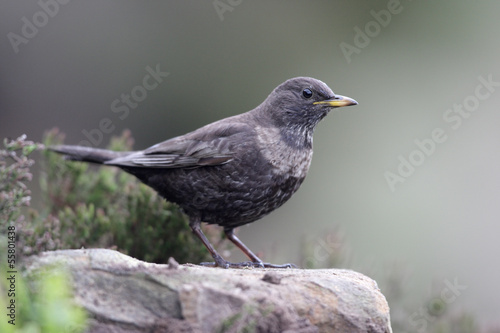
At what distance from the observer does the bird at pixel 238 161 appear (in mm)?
4629

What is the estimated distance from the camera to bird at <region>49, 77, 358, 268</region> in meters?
4.63

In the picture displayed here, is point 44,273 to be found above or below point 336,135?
below

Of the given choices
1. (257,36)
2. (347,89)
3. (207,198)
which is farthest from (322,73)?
(207,198)

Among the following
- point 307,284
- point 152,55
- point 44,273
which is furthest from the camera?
point 152,55

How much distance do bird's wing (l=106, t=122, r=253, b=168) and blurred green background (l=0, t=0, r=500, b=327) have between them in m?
4.90

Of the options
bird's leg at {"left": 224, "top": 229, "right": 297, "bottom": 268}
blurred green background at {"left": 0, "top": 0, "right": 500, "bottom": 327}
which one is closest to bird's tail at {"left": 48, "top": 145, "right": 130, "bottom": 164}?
bird's leg at {"left": 224, "top": 229, "right": 297, "bottom": 268}

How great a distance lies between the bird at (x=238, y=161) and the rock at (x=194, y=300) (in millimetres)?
1412

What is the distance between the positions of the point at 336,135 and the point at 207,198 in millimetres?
6403

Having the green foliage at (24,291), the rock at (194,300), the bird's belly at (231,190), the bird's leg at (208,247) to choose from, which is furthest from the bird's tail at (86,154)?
the rock at (194,300)

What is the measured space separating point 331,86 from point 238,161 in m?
6.02

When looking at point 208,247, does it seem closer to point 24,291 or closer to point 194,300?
point 194,300

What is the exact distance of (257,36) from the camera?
10.6m

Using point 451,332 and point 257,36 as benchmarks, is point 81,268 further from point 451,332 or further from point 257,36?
point 257,36

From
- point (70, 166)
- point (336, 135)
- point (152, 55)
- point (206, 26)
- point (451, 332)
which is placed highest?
point (206, 26)
